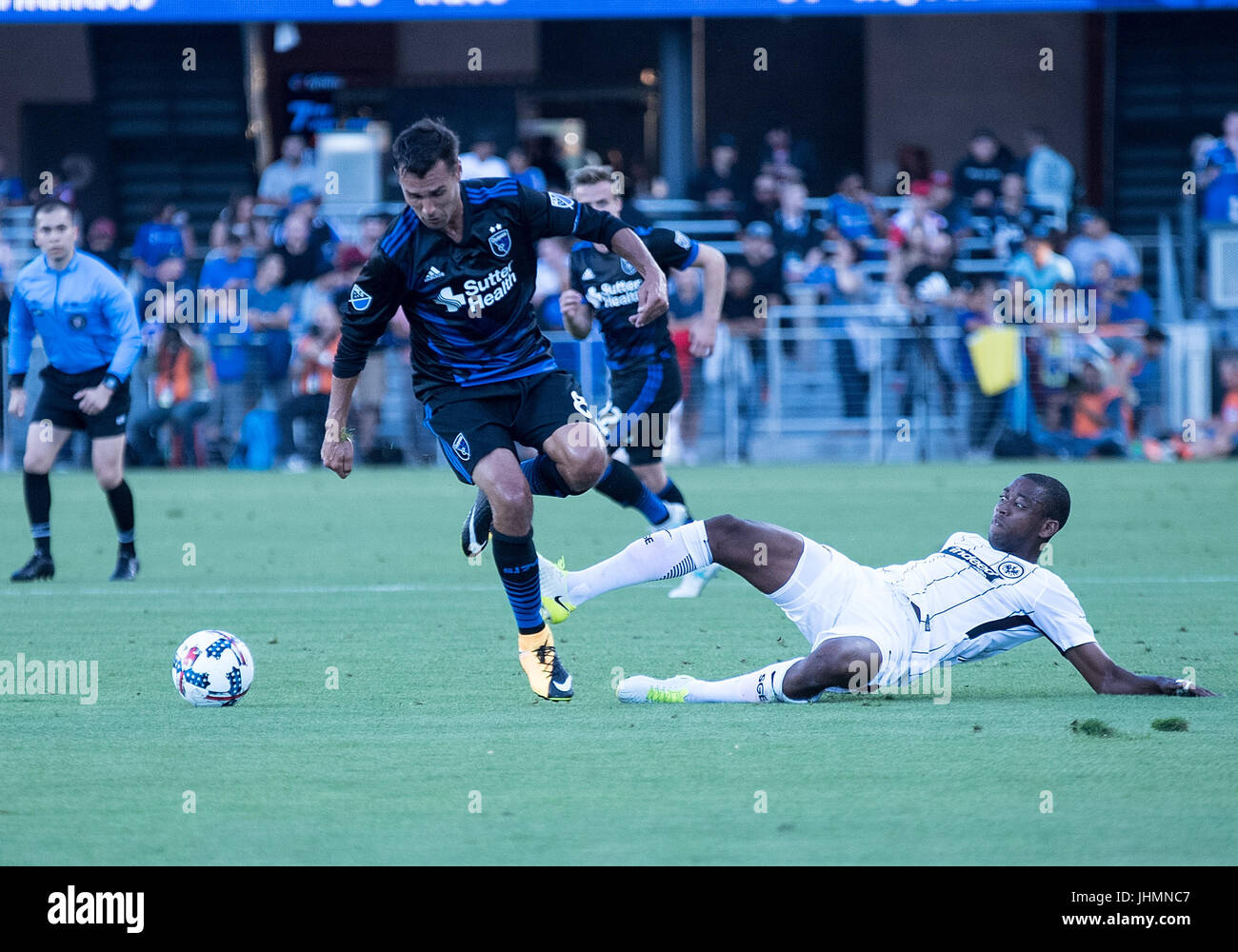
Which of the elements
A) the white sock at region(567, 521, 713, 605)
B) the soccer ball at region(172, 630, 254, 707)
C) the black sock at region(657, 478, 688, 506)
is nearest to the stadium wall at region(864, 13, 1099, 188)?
the black sock at region(657, 478, 688, 506)

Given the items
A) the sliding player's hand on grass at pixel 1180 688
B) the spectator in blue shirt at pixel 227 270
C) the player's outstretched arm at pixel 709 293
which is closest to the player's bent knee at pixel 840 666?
the sliding player's hand on grass at pixel 1180 688

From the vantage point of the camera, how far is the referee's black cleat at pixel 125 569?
10.6 metres

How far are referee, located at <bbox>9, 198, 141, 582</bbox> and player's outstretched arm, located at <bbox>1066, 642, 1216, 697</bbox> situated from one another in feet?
20.2

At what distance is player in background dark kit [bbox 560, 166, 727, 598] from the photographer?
9562 millimetres

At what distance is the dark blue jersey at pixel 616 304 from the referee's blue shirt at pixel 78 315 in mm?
2672

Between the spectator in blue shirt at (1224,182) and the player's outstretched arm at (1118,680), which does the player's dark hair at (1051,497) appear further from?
the spectator in blue shirt at (1224,182)

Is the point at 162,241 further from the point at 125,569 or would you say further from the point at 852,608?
the point at 852,608

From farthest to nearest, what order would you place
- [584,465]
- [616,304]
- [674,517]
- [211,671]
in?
[616,304]
[674,517]
[584,465]
[211,671]

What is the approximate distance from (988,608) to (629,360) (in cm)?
467

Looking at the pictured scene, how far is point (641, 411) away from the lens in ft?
33.9

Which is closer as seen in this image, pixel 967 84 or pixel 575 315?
pixel 575 315

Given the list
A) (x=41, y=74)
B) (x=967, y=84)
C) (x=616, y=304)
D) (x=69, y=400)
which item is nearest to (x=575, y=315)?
(x=616, y=304)
